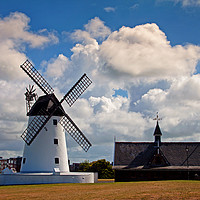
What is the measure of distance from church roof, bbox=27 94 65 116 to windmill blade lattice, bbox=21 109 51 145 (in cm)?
51

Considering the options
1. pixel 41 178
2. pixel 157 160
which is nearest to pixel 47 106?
pixel 41 178

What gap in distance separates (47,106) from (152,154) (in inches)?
671

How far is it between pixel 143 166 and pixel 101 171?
71.8 ft

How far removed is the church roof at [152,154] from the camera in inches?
1818

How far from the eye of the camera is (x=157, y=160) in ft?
150

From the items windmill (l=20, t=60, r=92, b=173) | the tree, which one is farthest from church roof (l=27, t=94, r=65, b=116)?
the tree

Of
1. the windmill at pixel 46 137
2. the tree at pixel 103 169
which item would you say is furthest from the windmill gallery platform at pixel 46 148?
the tree at pixel 103 169

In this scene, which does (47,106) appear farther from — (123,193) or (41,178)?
(123,193)

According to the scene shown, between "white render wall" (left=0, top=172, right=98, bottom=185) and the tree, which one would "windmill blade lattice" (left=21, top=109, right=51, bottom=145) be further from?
the tree

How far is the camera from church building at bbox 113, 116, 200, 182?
4469 centimetres

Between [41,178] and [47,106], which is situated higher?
[47,106]

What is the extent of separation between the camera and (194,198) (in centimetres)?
1847

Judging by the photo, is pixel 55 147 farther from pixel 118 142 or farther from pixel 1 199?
pixel 1 199

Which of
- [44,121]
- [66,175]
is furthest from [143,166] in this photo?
[44,121]
